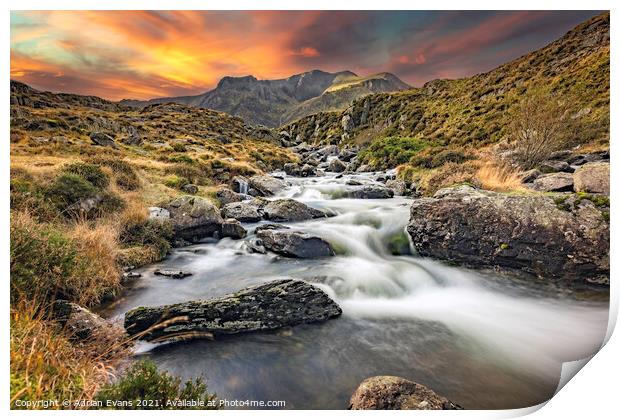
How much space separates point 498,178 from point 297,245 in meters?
6.42

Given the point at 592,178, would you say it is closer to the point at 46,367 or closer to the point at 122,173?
the point at 46,367

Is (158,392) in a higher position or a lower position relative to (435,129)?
lower

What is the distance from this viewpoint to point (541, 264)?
17.5 ft

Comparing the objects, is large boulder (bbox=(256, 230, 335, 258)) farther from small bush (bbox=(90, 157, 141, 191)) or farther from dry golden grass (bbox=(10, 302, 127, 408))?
small bush (bbox=(90, 157, 141, 191))

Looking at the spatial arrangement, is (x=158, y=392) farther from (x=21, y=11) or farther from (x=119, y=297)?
(x=21, y=11)

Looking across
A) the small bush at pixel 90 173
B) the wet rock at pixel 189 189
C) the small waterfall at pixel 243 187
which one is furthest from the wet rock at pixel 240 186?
the small bush at pixel 90 173

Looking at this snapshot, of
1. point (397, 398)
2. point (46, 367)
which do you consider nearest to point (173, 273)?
point (46, 367)

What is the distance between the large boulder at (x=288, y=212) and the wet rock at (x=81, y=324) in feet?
22.8

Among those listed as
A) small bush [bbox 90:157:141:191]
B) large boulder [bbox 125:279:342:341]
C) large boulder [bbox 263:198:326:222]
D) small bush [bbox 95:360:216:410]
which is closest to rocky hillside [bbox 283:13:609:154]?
large boulder [bbox 125:279:342:341]

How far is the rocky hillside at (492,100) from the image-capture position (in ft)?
20.8

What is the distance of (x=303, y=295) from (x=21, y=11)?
5237mm

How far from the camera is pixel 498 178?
8.66m

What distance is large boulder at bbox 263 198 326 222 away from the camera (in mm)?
10234

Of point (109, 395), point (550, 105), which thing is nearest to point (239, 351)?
point (109, 395)
